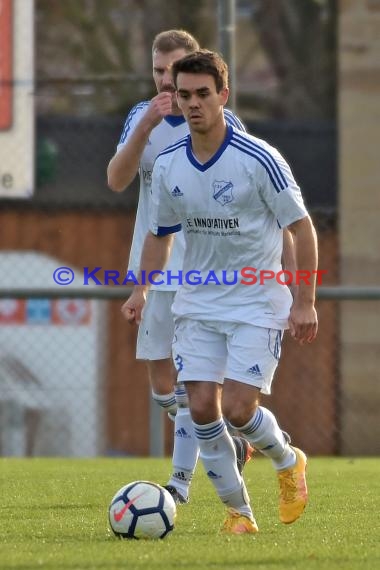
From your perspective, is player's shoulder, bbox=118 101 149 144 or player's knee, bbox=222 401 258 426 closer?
player's knee, bbox=222 401 258 426

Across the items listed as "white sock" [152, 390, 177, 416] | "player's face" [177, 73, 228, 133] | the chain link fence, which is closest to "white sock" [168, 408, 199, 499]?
"white sock" [152, 390, 177, 416]

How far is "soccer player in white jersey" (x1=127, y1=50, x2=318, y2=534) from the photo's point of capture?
5.49 meters

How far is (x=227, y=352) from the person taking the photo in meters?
5.62

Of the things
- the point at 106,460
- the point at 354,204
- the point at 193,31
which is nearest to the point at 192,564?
the point at 106,460

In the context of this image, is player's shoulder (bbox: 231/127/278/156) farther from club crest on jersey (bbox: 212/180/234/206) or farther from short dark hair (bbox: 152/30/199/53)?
short dark hair (bbox: 152/30/199/53)

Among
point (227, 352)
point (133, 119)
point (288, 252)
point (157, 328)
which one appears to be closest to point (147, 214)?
point (133, 119)

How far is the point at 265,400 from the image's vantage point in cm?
1134

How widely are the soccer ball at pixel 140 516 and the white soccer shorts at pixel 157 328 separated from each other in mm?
1390

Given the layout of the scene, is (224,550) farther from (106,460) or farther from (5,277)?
(5,277)

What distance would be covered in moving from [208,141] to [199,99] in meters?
0.18

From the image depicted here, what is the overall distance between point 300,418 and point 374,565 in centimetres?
671

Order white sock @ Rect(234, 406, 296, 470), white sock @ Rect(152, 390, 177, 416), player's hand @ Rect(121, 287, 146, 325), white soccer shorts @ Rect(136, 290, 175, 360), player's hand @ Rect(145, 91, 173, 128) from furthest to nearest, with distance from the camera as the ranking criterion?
white sock @ Rect(152, 390, 177, 416), white soccer shorts @ Rect(136, 290, 175, 360), player's hand @ Rect(145, 91, 173, 128), player's hand @ Rect(121, 287, 146, 325), white sock @ Rect(234, 406, 296, 470)

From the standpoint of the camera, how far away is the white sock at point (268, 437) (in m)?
5.55

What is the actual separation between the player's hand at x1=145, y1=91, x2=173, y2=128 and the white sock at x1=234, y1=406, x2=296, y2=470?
1.45 m
